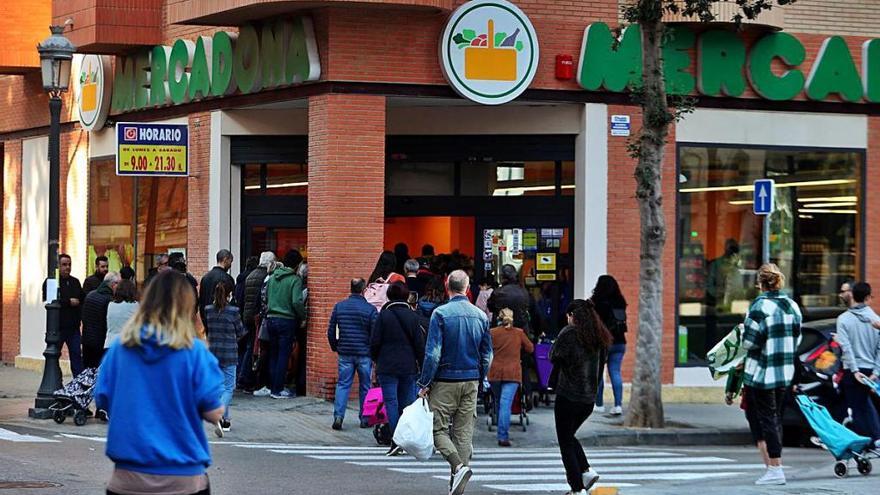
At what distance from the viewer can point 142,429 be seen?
6.27 m

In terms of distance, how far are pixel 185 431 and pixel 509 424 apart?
35.3ft

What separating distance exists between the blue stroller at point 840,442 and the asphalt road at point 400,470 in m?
0.14

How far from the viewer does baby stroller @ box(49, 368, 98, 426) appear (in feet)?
56.2

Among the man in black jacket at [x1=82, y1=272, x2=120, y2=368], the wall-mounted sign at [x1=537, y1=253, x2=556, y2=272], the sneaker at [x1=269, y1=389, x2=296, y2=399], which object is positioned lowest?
the sneaker at [x1=269, y1=389, x2=296, y2=399]

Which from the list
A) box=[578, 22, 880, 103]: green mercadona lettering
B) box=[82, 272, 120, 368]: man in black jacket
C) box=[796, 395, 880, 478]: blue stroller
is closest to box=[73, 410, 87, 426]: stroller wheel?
box=[82, 272, 120, 368]: man in black jacket

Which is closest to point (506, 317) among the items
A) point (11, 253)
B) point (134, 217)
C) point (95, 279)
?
point (95, 279)

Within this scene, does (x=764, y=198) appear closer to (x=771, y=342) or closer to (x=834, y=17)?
(x=834, y=17)

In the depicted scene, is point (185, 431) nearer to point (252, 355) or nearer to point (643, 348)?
point (643, 348)

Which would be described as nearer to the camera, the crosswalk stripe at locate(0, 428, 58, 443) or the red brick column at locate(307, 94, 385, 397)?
the crosswalk stripe at locate(0, 428, 58, 443)

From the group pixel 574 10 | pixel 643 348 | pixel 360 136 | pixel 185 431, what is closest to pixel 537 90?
pixel 574 10

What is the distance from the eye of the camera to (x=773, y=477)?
41.5ft

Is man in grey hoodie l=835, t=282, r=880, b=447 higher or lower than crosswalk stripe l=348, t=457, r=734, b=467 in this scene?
higher

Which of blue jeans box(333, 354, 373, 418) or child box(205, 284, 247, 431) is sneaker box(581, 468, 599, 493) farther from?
blue jeans box(333, 354, 373, 418)

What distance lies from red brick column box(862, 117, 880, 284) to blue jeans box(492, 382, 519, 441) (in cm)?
829
